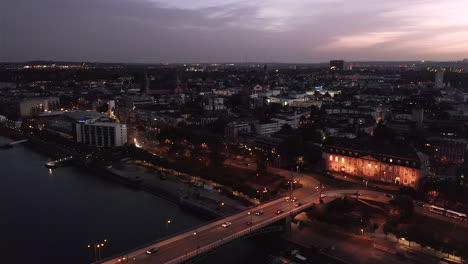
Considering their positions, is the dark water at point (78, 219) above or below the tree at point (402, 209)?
below

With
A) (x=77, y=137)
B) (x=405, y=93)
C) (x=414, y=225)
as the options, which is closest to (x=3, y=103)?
(x=77, y=137)

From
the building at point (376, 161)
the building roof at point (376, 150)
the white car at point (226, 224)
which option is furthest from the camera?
the building roof at point (376, 150)

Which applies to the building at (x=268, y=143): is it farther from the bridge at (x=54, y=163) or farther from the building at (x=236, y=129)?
the bridge at (x=54, y=163)

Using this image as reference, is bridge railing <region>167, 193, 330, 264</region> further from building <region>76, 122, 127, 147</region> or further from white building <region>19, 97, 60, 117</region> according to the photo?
white building <region>19, 97, 60, 117</region>

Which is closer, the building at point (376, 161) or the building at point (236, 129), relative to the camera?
the building at point (376, 161)

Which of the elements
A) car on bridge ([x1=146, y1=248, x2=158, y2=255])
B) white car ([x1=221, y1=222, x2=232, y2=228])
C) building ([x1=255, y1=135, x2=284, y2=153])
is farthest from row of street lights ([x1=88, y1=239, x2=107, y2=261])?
building ([x1=255, y1=135, x2=284, y2=153])

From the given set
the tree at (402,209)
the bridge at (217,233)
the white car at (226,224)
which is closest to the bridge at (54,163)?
the bridge at (217,233)

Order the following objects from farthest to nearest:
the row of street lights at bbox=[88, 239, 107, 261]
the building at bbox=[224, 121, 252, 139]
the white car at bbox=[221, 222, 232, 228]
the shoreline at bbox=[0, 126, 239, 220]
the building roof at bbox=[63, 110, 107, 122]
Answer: the building roof at bbox=[63, 110, 107, 122] → the building at bbox=[224, 121, 252, 139] → the shoreline at bbox=[0, 126, 239, 220] → the white car at bbox=[221, 222, 232, 228] → the row of street lights at bbox=[88, 239, 107, 261]
